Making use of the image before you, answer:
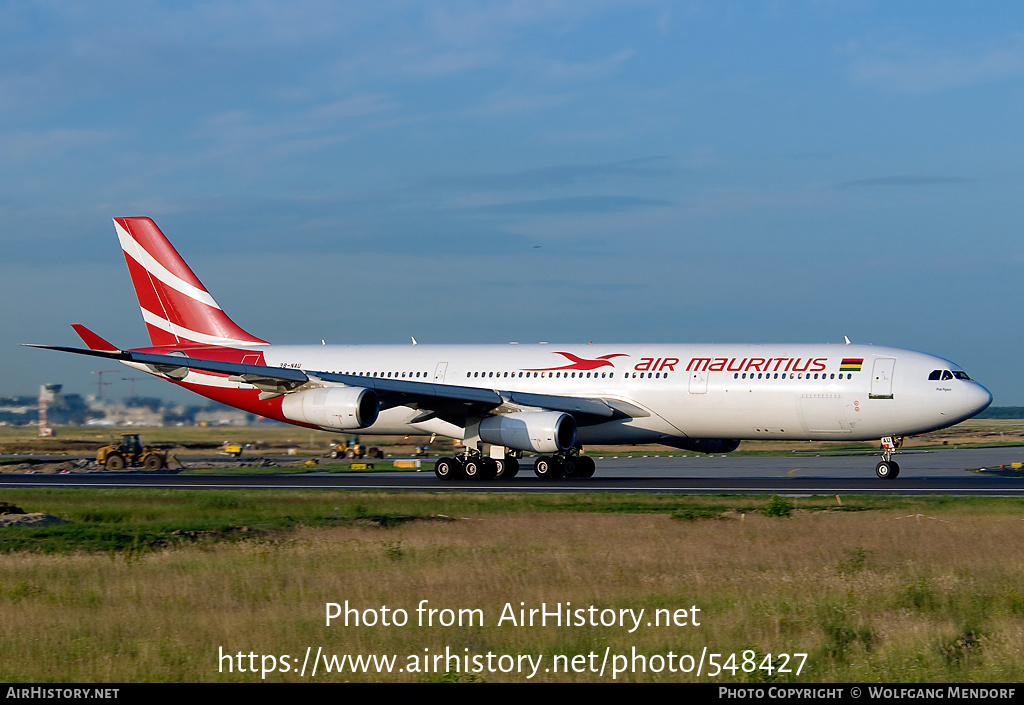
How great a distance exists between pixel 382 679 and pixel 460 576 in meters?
5.58

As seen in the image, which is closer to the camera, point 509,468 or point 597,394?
point 597,394

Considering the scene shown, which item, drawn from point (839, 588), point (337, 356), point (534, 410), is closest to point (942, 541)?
point (839, 588)

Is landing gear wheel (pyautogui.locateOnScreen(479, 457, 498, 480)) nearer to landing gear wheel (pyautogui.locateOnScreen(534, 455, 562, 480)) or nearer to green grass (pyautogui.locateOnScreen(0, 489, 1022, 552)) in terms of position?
landing gear wheel (pyautogui.locateOnScreen(534, 455, 562, 480))

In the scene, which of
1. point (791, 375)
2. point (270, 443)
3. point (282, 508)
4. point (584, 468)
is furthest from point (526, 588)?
point (270, 443)

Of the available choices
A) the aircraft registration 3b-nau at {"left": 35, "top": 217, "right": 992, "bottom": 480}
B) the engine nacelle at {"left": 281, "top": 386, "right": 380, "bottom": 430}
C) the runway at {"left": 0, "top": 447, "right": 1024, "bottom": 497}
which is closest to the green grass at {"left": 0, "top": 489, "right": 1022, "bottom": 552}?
the runway at {"left": 0, "top": 447, "right": 1024, "bottom": 497}

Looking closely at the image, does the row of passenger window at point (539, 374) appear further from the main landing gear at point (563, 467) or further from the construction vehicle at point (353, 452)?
the construction vehicle at point (353, 452)

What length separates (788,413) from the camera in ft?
121

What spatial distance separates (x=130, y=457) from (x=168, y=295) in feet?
48.5

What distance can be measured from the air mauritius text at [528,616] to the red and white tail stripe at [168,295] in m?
35.0

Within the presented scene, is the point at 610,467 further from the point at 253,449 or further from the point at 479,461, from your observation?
the point at 253,449

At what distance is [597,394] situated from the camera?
130 ft

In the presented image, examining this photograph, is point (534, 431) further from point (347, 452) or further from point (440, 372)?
point (347, 452)

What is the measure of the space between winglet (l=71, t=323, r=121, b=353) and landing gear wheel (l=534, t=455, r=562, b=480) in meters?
15.1

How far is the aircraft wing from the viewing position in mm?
38156
